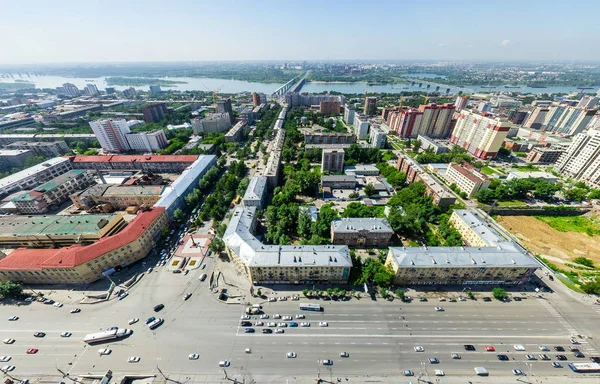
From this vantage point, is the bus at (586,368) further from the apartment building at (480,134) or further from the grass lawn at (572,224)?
the apartment building at (480,134)

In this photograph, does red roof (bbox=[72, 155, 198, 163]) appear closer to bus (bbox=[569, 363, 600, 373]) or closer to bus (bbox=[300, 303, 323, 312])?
bus (bbox=[300, 303, 323, 312])

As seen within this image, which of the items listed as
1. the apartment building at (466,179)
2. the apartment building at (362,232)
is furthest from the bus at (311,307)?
the apartment building at (466,179)

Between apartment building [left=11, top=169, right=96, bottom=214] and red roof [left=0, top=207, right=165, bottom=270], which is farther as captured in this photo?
apartment building [left=11, top=169, right=96, bottom=214]

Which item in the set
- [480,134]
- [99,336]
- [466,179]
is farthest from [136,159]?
[480,134]

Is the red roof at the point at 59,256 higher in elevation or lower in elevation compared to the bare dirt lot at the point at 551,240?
higher

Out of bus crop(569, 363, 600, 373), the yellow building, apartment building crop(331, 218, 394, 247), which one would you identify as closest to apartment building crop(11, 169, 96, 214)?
the yellow building

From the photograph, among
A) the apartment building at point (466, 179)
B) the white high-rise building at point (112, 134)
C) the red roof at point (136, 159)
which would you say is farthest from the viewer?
the white high-rise building at point (112, 134)
